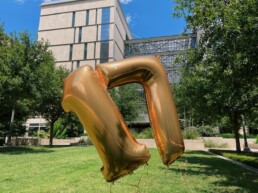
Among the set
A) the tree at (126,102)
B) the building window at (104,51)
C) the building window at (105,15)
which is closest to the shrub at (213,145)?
the tree at (126,102)

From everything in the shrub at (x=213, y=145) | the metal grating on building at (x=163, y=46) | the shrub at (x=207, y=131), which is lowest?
the shrub at (x=213, y=145)

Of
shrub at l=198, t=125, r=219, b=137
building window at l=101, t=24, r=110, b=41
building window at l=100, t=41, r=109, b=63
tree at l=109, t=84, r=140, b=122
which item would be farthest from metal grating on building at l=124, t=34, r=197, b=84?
tree at l=109, t=84, r=140, b=122

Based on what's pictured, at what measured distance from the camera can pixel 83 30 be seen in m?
70.1

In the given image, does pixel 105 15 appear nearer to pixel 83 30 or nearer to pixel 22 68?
pixel 83 30

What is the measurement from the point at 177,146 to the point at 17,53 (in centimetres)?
1856

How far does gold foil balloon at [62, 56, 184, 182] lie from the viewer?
8.73ft

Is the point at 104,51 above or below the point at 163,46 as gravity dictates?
below

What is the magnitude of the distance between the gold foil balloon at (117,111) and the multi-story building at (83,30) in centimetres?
6264

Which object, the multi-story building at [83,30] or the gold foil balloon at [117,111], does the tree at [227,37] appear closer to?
the gold foil balloon at [117,111]

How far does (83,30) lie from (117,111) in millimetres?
69988

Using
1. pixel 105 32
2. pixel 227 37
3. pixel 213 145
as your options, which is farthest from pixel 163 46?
pixel 227 37

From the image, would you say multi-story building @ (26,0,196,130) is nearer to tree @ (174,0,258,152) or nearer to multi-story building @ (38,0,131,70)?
multi-story building @ (38,0,131,70)

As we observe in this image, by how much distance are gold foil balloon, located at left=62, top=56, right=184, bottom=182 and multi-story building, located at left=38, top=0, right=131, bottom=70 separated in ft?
206

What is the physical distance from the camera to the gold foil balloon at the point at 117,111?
8.73 ft
